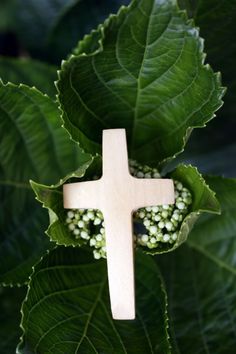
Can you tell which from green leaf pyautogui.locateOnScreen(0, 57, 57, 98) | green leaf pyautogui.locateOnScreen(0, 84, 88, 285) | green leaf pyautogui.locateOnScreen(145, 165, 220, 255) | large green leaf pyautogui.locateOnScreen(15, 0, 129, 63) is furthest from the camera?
large green leaf pyautogui.locateOnScreen(15, 0, 129, 63)

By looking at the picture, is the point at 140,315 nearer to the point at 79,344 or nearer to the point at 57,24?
the point at 79,344

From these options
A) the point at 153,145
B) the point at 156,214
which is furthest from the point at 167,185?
the point at 153,145

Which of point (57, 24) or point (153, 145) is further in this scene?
point (57, 24)

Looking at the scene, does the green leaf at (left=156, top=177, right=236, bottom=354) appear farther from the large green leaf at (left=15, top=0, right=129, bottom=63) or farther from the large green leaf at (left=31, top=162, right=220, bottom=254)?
the large green leaf at (left=15, top=0, right=129, bottom=63)

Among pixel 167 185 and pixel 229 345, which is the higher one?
pixel 167 185

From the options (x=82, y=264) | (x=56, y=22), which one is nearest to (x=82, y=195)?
(x=82, y=264)

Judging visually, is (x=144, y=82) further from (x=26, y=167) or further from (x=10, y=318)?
(x=10, y=318)

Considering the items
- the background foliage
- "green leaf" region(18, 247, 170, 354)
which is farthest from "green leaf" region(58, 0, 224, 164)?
"green leaf" region(18, 247, 170, 354)
